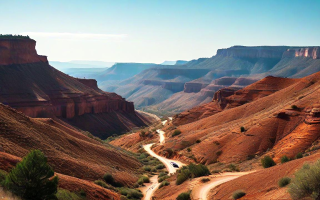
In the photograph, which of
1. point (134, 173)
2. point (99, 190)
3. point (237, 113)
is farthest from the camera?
point (237, 113)

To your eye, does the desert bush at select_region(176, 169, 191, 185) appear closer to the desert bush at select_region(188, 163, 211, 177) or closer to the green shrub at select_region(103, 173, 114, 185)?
the desert bush at select_region(188, 163, 211, 177)

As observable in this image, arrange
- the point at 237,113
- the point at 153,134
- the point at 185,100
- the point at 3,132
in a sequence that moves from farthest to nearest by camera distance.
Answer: the point at 185,100 → the point at 153,134 → the point at 237,113 → the point at 3,132

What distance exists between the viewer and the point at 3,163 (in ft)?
67.8

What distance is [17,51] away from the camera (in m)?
82.8

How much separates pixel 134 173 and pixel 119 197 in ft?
39.4

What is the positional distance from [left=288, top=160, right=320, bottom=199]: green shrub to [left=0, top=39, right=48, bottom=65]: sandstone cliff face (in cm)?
7606

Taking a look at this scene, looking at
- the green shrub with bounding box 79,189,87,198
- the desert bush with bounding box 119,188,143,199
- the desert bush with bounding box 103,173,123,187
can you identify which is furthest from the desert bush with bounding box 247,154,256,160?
the green shrub with bounding box 79,189,87,198

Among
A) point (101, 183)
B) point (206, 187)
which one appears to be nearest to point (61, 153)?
point (101, 183)

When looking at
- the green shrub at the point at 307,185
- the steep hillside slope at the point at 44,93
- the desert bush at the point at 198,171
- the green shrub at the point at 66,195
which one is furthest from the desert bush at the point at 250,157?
the steep hillside slope at the point at 44,93

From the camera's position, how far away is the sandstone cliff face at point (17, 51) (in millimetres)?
79500

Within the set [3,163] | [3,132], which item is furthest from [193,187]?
[3,132]

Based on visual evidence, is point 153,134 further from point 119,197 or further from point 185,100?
point 185,100

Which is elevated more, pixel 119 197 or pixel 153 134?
pixel 119 197

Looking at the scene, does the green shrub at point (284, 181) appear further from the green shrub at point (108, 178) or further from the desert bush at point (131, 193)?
the green shrub at point (108, 178)
